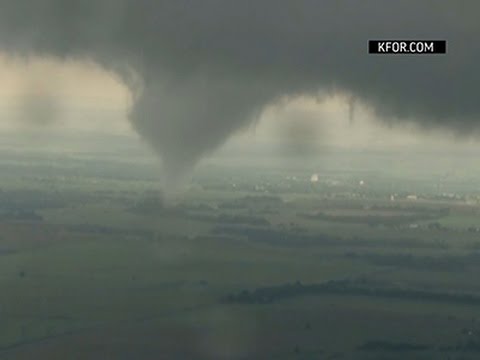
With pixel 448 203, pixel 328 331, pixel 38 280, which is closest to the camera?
pixel 328 331

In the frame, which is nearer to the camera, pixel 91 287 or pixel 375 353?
pixel 375 353

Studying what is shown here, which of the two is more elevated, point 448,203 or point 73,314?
point 448,203

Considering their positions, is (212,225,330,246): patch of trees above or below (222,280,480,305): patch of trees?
above

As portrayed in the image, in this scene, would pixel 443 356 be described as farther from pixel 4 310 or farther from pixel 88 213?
pixel 88 213

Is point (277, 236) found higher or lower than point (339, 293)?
higher

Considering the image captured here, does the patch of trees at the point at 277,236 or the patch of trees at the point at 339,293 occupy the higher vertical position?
the patch of trees at the point at 277,236

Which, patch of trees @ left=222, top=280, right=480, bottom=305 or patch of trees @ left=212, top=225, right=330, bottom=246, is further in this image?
patch of trees @ left=212, top=225, right=330, bottom=246

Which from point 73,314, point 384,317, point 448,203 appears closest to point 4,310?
point 73,314

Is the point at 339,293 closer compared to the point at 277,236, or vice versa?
the point at 339,293
